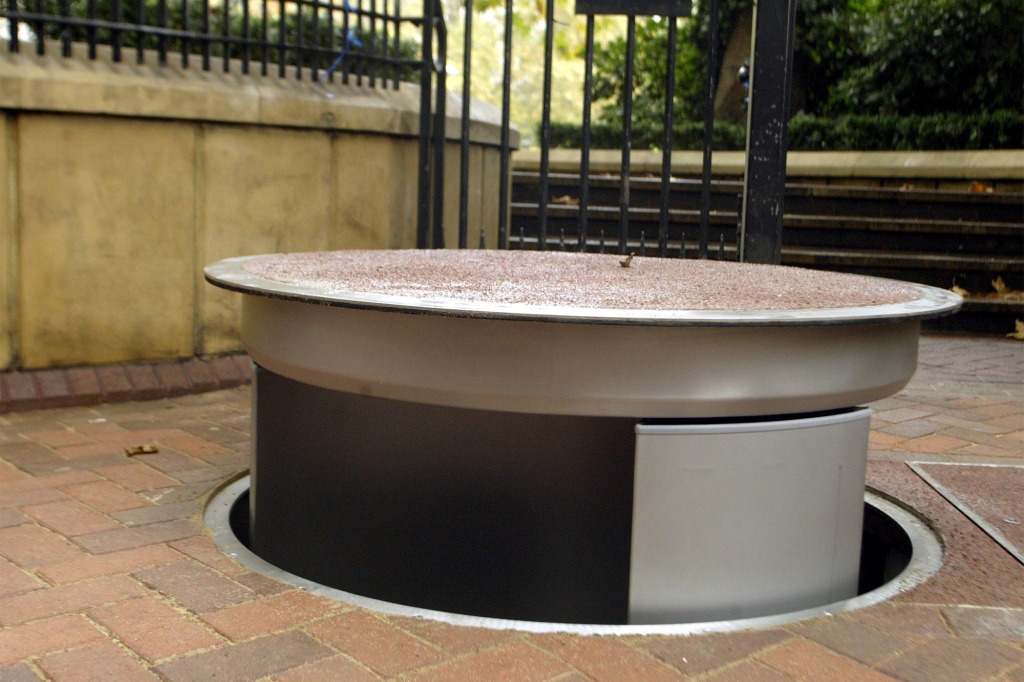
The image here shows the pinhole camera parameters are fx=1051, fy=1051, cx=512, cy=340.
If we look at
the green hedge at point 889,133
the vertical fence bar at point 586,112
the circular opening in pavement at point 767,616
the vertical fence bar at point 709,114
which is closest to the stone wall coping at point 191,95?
the vertical fence bar at point 586,112

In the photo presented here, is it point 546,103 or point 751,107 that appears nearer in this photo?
point 751,107

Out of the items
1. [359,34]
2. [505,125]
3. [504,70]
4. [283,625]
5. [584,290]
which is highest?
[359,34]

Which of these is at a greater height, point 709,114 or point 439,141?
point 709,114

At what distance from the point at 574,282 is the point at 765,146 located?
2130 mm

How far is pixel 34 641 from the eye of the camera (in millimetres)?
2002

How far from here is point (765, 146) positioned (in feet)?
14.2

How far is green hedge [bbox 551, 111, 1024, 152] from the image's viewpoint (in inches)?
401

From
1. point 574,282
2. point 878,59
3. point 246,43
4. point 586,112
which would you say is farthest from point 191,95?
point 878,59

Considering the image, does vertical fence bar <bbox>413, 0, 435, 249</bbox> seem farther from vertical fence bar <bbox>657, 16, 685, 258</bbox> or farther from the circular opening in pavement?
the circular opening in pavement

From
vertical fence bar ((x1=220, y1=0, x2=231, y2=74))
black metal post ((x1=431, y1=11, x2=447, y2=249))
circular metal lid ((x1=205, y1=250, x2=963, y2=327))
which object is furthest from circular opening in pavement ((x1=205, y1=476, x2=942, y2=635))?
vertical fence bar ((x1=220, y1=0, x2=231, y2=74))

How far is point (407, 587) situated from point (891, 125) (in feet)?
31.3

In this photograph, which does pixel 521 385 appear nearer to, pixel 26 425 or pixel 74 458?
pixel 74 458

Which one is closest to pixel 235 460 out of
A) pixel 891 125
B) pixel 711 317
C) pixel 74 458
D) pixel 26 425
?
pixel 74 458

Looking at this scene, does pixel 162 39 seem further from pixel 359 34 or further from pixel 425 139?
pixel 425 139
